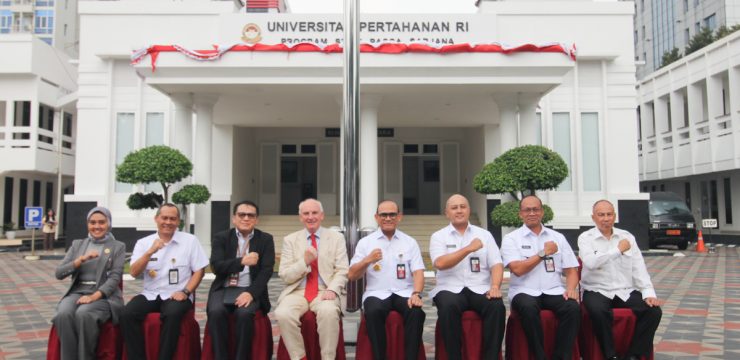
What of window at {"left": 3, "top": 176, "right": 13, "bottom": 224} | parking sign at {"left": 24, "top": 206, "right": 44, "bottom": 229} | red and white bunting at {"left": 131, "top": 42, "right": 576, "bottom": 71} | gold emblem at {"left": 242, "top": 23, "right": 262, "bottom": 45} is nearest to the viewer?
red and white bunting at {"left": 131, "top": 42, "right": 576, "bottom": 71}

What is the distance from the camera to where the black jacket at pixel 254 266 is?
15.0 feet

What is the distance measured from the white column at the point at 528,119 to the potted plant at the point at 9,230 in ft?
55.3

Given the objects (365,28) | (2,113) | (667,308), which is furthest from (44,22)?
(667,308)

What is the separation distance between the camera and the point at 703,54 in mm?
21906

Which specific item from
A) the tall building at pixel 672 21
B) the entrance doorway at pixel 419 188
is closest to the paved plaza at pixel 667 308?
the entrance doorway at pixel 419 188

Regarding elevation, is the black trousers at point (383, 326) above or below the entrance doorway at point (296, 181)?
below

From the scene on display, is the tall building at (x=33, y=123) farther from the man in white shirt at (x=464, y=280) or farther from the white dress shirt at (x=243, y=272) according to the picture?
the man in white shirt at (x=464, y=280)

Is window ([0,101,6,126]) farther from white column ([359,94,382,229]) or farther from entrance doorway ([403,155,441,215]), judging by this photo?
white column ([359,94,382,229])

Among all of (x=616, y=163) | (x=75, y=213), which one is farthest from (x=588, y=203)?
(x=75, y=213)

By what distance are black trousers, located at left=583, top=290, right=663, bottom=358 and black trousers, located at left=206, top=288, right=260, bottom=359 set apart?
251cm

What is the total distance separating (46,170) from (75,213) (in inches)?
197

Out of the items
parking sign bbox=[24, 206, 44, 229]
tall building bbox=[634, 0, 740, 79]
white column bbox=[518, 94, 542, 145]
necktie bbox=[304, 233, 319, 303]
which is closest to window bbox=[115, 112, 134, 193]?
parking sign bbox=[24, 206, 44, 229]

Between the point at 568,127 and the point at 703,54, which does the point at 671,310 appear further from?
the point at 703,54

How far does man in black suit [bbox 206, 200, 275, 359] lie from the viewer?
4336 millimetres
